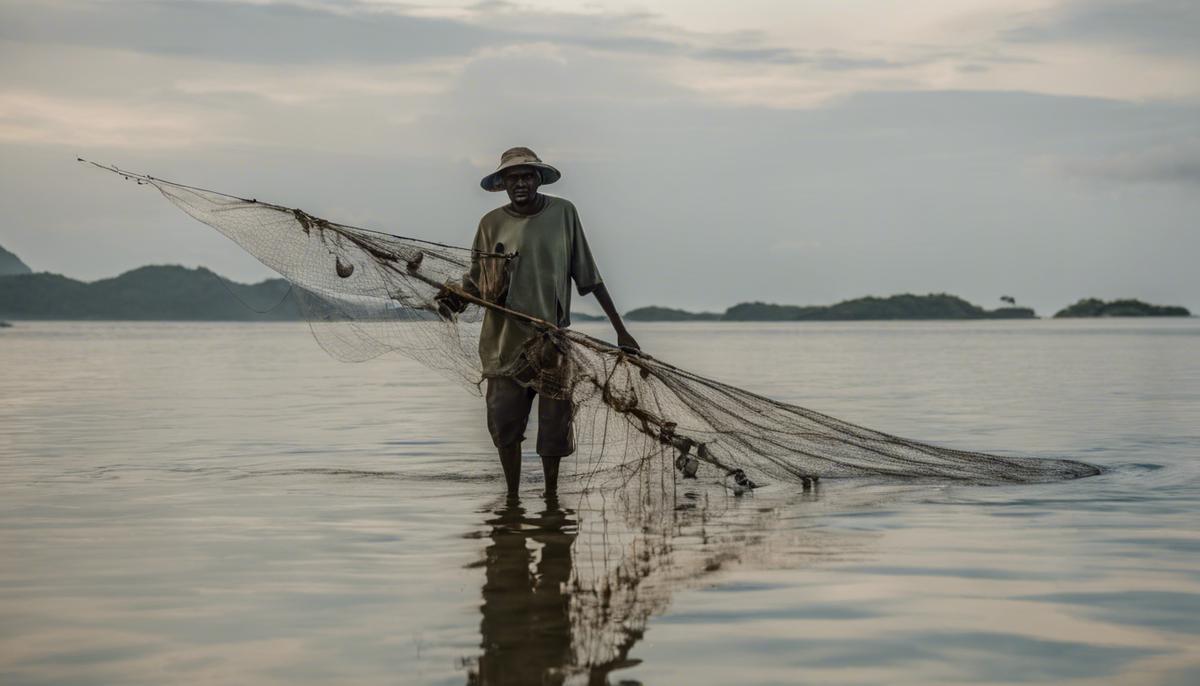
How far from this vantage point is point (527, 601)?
16.0 feet

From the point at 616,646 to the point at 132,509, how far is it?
4.25m

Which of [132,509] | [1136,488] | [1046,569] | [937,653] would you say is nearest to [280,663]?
[937,653]

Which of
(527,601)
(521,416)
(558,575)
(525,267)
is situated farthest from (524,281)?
(527,601)

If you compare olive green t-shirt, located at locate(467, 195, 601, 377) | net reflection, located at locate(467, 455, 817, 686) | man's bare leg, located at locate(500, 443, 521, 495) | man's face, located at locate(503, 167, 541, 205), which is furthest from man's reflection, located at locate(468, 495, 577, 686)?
man's face, located at locate(503, 167, 541, 205)

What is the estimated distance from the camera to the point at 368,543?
6227 millimetres

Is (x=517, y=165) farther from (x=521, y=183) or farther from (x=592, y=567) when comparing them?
(x=592, y=567)

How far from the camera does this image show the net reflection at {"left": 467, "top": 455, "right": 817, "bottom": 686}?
407cm

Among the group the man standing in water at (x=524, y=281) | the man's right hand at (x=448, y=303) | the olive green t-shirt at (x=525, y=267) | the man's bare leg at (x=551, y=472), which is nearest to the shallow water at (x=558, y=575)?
the man's bare leg at (x=551, y=472)

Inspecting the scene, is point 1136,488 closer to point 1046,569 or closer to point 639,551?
point 1046,569

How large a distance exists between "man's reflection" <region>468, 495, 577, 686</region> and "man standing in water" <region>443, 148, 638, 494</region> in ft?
2.28

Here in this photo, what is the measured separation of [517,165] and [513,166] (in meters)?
0.03

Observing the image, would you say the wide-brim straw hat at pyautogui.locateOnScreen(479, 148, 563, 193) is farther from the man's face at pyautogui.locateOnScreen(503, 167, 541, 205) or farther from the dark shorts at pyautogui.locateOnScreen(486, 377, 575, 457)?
the dark shorts at pyautogui.locateOnScreen(486, 377, 575, 457)

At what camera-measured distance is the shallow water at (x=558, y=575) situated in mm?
4047

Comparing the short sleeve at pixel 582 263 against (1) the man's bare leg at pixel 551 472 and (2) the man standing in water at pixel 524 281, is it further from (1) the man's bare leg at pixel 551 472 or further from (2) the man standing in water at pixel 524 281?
(1) the man's bare leg at pixel 551 472
